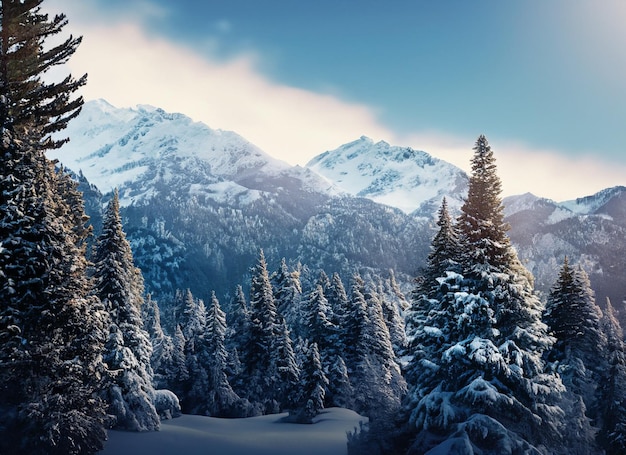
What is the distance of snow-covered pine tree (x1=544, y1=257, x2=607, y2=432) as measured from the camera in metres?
30.2

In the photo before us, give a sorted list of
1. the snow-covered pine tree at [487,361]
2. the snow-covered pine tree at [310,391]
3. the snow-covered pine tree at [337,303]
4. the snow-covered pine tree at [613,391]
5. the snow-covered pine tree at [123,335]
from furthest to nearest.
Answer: the snow-covered pine tree at [337,303], the snow-covered pine tree at [310,391], the snow-covered pine tree at [613,391], the snow-covered pine tree at [123,335], the snow-covered pine tree at [487,361]

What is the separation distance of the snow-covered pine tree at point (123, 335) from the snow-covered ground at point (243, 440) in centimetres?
149

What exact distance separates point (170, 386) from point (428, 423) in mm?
37480

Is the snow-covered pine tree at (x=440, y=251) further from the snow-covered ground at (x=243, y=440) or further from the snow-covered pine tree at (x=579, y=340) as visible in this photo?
the snow-covered pine tree at (x=579, y=340)

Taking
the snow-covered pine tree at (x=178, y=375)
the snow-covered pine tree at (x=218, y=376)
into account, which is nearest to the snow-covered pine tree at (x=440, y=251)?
the snow-covered pine tree at (x=218, y=376)

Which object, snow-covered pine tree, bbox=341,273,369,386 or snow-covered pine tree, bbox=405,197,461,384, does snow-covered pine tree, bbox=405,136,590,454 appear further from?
snow-covered pine tree, bbox=341,273,369,386

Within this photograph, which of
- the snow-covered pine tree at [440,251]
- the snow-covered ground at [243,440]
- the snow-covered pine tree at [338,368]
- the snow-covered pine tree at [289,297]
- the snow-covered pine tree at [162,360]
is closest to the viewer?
the snow-covered ground at [243,440]

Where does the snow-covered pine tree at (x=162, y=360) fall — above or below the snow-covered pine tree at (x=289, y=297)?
below

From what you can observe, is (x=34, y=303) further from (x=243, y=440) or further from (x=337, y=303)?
(x=337, y=303)

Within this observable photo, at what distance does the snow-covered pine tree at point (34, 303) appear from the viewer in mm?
12938

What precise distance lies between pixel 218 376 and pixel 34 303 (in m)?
33.3

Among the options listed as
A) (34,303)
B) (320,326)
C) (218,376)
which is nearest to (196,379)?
(218,376)

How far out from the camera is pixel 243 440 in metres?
25.4

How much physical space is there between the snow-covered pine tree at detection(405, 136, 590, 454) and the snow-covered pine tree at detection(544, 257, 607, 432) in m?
11.2
